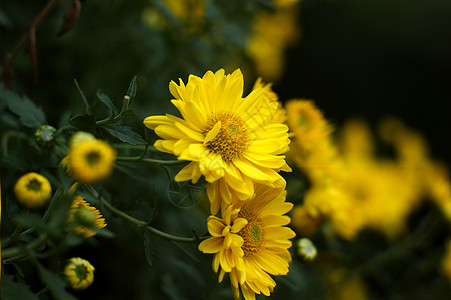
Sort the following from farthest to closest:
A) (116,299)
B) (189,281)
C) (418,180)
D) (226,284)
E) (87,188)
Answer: (418,180) → (116,299) → (189,281) → (226,284) → (87,188)

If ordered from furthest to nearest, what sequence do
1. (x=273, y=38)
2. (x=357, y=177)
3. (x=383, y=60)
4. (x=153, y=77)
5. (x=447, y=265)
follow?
(x=383, y=60) < (x=273, y=38) < (x=357, y=177) < (x=447, y=265) < (x=153, y=77)

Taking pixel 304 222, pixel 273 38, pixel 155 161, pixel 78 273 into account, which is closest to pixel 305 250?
pixel 304 222

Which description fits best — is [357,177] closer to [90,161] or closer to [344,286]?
[344,286]

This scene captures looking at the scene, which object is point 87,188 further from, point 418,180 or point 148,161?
point 418,180

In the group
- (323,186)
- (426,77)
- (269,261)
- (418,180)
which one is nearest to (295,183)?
(323,186)

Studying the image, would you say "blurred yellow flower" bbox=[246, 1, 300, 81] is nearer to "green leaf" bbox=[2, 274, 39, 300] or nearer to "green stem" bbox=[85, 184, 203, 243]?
"green stem" bbox=[85, 184, 203, 243]

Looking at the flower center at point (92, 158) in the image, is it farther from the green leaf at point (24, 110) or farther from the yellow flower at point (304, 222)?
the yellow flower at point (304, 222)
